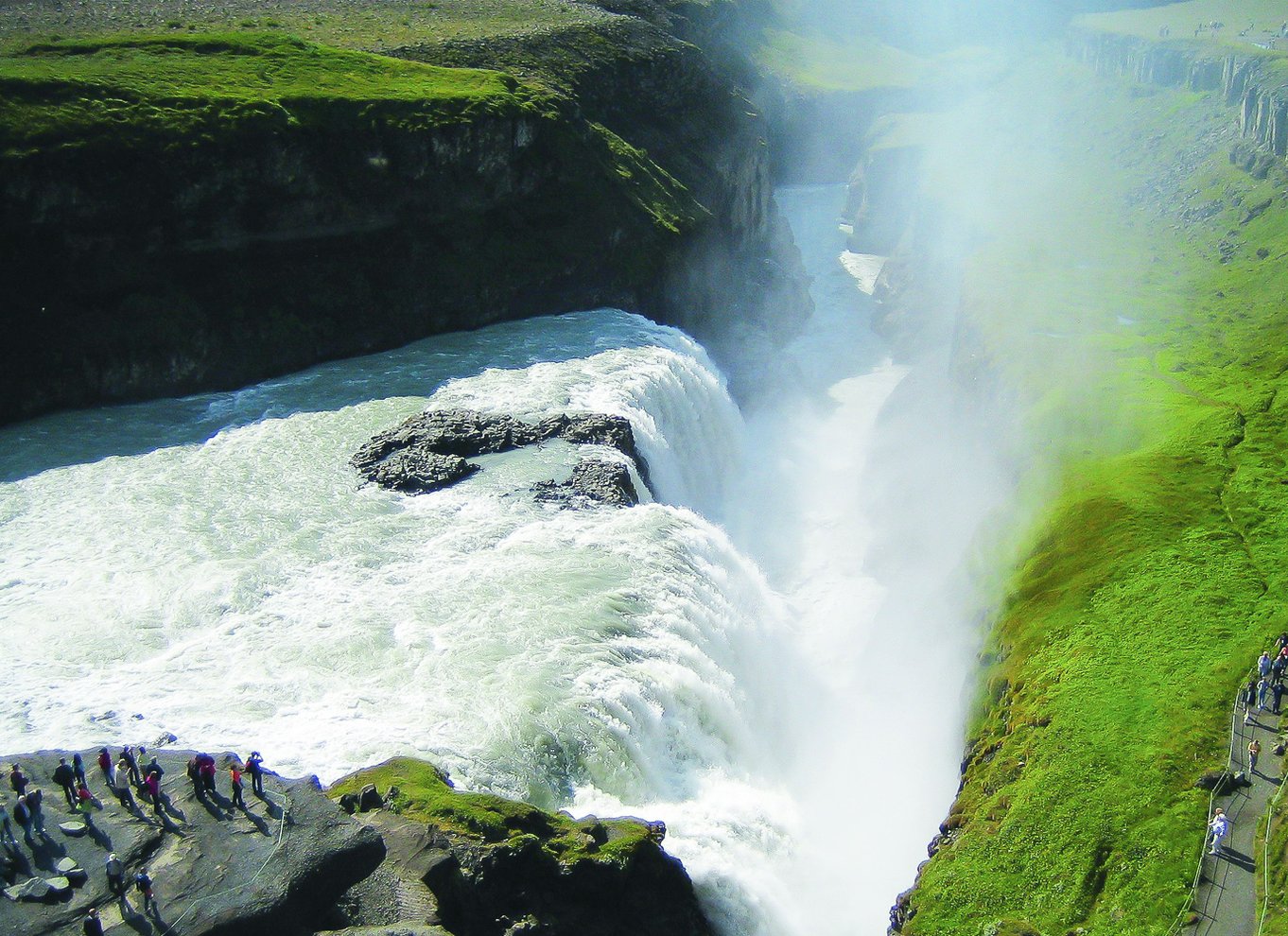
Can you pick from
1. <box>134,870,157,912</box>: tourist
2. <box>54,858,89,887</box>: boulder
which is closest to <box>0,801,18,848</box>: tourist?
<box>54,858,89,887</box>: boulder

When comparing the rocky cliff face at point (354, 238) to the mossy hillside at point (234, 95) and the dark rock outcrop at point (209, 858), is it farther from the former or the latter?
the dark rock outcrop at point (209, 858)

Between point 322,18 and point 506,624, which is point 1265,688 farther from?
point 322,18

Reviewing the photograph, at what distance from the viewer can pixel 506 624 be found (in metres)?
45.6

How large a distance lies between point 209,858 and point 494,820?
7971 mm

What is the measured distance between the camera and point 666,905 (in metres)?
34.3

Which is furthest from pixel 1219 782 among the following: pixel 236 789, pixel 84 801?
pixel 84 801

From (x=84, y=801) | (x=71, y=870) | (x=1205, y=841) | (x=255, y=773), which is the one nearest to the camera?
(x=71, y=870)

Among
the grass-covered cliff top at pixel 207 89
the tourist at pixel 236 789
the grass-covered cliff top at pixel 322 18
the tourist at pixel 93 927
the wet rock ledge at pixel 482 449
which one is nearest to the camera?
the tourist at pixel 93 927

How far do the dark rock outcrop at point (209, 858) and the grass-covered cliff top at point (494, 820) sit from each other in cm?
269

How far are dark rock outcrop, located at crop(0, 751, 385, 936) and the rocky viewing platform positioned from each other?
0.12ft

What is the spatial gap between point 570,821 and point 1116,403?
56665mm

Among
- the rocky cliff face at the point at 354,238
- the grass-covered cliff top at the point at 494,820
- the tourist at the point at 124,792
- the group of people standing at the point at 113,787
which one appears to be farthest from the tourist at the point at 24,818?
the rocky cliff face at the point at 354,238

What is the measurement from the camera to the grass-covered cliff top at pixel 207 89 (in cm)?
6844

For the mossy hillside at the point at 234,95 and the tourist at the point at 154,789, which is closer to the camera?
the tourist at the point at 154,789
